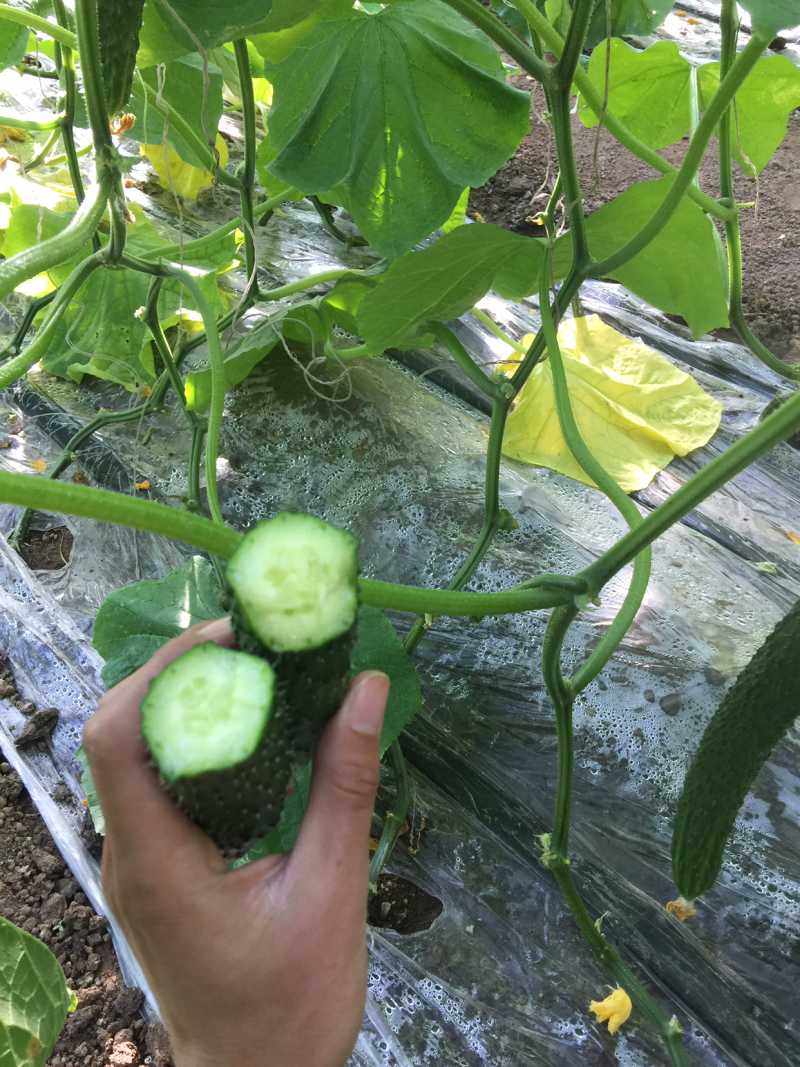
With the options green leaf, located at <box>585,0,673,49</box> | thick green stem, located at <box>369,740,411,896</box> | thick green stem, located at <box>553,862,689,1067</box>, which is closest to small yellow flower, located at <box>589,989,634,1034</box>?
thick green stem, located at <box>553,862,689,1067</box>

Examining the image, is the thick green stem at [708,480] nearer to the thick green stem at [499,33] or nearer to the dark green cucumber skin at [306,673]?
the dark green cucumber skin at [306,673]

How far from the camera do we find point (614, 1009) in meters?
0.85

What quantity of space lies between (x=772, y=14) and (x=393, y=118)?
515 millimetres

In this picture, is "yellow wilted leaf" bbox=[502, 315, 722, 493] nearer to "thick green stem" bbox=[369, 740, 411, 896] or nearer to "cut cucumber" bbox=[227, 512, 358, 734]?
"thick green stem" bbox=[369, 740, 411, 896]

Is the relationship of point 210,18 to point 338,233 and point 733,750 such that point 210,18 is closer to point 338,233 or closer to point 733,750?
point 733,750

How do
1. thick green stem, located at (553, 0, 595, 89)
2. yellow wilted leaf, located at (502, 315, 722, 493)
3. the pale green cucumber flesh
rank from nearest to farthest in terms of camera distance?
the pale green cucumber flesh
thick green stem, located at (553, 0, 595, 89)
yellow wilted leaf, located at (502, 315, 722, 493)

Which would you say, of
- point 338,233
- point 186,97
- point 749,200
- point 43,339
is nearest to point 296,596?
point 43,339

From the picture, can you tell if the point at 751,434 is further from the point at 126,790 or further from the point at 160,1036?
the point at 160,1036

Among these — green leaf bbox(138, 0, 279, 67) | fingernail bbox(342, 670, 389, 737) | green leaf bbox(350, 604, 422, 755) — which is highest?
green leaf bbox(138, 0, 279, 67)

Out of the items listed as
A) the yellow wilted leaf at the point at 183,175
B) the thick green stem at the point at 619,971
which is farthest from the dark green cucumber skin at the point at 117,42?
the yellow wilted leaf at the point at 183,175

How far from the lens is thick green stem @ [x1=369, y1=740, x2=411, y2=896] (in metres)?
0.94

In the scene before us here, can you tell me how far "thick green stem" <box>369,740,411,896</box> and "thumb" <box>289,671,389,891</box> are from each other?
0.42 m

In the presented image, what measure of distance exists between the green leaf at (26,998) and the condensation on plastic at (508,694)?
0.17 m

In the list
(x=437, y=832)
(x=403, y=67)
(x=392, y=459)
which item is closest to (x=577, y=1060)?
(x=437, y=832)
